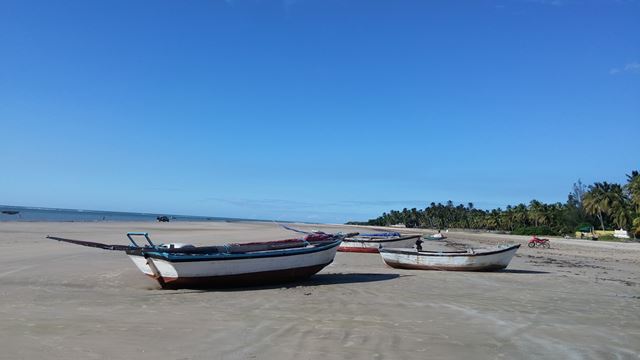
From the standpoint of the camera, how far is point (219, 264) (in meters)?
14.2

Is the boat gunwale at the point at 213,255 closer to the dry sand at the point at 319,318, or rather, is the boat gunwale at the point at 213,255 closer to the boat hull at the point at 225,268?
the boat hull at the point at 225,268

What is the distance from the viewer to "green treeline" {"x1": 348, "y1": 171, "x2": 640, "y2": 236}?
81375 millimetres

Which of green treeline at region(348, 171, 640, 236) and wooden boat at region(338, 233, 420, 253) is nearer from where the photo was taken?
wooden boat at region(338, 233, 420, 253)

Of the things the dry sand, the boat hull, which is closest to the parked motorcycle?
the dry sand

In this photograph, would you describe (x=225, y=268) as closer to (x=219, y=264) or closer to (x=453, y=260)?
(x=219, y=264)

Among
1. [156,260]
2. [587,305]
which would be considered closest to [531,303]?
[587,305]

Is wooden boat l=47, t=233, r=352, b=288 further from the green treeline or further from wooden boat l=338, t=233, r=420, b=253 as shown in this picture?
the green treeline

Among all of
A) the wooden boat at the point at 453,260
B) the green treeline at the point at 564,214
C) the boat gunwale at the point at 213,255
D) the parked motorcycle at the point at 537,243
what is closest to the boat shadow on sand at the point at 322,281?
the boat gunwale at the point at 213,255

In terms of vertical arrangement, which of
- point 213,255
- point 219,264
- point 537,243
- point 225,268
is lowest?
point 225,268

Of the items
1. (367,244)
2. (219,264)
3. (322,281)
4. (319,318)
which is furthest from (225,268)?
(367,244)

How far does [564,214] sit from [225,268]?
358 ft

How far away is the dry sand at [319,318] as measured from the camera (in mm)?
7641

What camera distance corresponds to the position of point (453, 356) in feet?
24.4

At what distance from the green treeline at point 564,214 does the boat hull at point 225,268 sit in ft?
220
